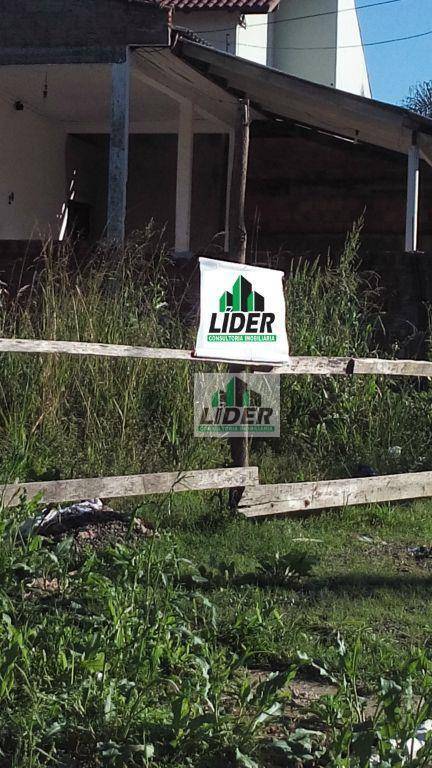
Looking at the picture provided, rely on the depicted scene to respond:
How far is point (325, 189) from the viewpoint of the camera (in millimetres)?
15945

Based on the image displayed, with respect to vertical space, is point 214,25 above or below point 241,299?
above

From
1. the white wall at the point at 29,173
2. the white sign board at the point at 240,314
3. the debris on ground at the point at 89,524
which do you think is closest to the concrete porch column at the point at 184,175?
the white wall at the point at 29,173

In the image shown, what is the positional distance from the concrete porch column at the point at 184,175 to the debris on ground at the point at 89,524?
8491mm

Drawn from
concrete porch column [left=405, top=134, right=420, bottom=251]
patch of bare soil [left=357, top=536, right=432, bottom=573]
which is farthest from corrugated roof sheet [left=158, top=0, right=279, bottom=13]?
patch of bare soil [left=357, top=536, right=432, bottom=573]

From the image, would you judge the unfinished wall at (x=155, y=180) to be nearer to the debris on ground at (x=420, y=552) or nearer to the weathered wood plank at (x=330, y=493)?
the weathered wood plank at (x=330, y=493)

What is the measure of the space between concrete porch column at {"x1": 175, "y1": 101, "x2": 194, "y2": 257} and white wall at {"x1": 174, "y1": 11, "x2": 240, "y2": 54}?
11.9 feet

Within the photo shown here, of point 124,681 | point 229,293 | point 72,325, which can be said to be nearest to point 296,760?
point 124,681

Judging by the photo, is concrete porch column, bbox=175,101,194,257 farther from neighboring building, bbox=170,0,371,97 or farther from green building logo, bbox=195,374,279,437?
green building logo, bbox=195,374,279,437

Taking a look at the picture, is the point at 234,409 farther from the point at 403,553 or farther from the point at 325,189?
the point at 325,189

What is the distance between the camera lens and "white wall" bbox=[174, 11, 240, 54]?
1703 centimetres

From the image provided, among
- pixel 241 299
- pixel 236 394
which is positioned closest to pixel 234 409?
pixel 236 394

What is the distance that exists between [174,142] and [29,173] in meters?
2.71

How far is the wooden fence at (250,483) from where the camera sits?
214 inches

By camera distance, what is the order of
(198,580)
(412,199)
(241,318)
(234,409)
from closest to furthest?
(198,580) < (241,318) < (234,409) < (412,199)
